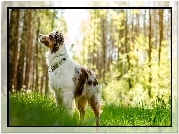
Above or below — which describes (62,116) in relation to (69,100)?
below

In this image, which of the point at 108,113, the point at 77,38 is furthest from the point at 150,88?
the point at 77,38

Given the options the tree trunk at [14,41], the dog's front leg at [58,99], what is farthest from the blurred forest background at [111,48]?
the dog's front leg at [58,99]

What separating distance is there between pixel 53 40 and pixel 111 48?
435 mm

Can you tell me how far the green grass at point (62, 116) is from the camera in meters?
4.17

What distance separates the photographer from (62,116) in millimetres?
4145

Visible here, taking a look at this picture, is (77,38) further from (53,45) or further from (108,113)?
(108,113)

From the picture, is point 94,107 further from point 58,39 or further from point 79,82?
point 58,39

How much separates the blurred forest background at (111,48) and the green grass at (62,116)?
0.07 meters

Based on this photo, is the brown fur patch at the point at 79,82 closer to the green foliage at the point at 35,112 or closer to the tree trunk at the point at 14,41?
the green foliage at the point at 35,112

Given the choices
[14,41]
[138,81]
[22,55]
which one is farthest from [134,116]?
[14,41]

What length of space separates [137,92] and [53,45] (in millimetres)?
705

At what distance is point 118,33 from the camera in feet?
13.9

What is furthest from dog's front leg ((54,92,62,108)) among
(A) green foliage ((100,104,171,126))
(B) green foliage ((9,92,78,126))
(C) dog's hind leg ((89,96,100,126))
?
(A) green foliage ((100,104,171,126))

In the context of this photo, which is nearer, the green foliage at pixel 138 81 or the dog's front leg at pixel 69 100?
the dog's front leg at pixel 69 100
